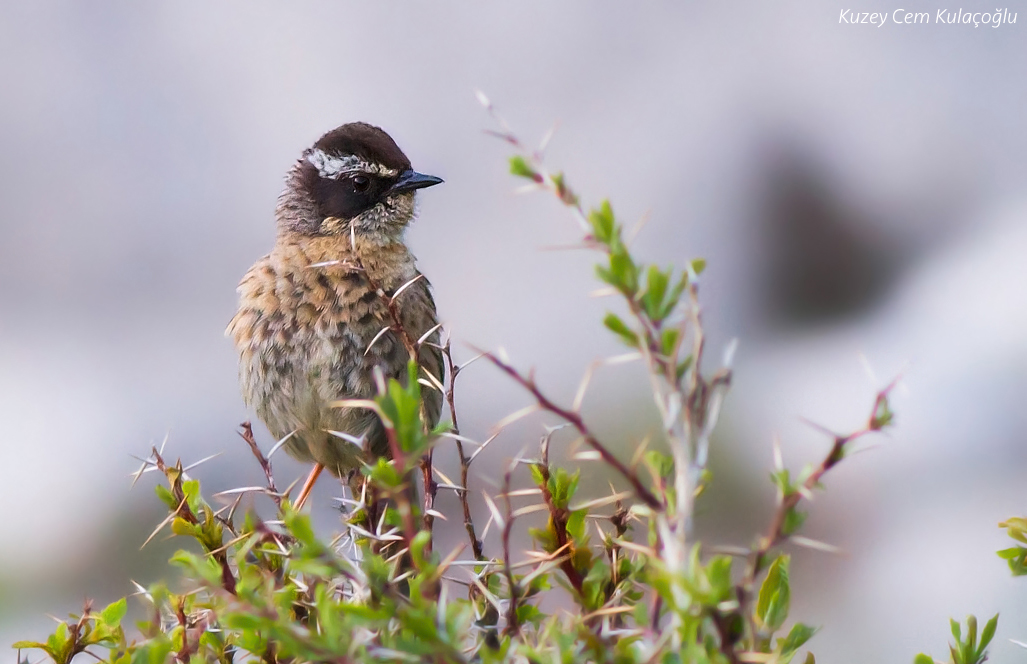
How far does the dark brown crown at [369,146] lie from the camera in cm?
415

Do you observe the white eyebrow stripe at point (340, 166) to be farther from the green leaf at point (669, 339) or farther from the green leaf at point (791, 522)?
the green leaf at point (791, 522)

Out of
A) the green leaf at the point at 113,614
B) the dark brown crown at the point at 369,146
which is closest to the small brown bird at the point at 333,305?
the dark brown crown at the point at 369,146

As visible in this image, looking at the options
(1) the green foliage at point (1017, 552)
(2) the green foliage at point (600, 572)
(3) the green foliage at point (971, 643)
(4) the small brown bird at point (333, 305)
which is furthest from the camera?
(4) the small brown bird at point (333, 305)

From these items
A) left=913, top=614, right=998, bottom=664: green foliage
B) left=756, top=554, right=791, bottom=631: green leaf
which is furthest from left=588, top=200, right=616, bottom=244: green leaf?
left=913, top=614, right=998, bottom=664: green foliage

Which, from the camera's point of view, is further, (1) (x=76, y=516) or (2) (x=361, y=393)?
(1) (x=76, y=516)

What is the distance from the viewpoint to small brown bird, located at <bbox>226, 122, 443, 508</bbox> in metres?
3.76

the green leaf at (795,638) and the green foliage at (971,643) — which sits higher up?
the green leaf at (795,638)

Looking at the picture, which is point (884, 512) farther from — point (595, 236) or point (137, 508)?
point (595, 236)

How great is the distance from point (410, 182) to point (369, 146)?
0.23m

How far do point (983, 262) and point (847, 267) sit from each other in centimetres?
94

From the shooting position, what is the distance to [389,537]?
1612 mm

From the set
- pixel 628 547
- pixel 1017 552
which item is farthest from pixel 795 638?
pixel 1017 552

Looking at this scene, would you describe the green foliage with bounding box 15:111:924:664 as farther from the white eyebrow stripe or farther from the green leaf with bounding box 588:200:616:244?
the white eyebrow stripe

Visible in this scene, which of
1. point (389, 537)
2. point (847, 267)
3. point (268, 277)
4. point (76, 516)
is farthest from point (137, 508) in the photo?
point (389, 537)
